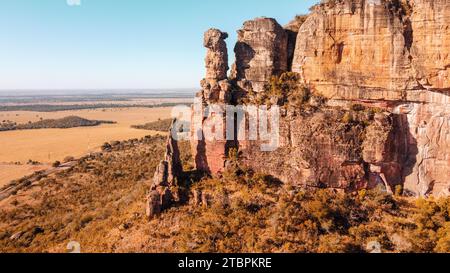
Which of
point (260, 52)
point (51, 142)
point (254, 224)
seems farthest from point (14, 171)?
point (254, 224)

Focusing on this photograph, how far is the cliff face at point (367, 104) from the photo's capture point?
2217 centimetres

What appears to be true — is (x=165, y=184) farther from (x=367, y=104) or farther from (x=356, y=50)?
(x=356, y=50)

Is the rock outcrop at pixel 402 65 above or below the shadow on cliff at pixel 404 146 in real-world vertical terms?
above

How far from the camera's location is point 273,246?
2039 centimetres

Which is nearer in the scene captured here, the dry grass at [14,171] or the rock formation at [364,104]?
the rock formation at [364,104]

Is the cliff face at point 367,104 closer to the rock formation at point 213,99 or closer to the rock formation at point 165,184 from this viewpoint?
the rock formation at point 213,99

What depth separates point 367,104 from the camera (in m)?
24.4

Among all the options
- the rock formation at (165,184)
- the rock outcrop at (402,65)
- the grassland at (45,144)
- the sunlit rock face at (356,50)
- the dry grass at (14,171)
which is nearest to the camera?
the rock outcrop at (402,65)

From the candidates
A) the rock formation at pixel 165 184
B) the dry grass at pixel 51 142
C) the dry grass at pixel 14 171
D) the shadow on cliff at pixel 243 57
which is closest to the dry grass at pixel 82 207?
the rock formation at pixel 165 184

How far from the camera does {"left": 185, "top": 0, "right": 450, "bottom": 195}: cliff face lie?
22.2 meters

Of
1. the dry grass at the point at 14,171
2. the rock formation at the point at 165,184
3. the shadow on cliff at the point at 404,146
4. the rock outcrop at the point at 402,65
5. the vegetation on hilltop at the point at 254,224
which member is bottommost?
the dry grass at the point at 14,171

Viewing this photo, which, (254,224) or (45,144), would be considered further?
(45,144)

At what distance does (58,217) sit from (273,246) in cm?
2254

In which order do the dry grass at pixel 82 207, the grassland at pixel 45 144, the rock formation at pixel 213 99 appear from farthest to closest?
the grassland at pixel 45 144
the rock formation at pixel 213 99
the dry grass at pixel 82 207
